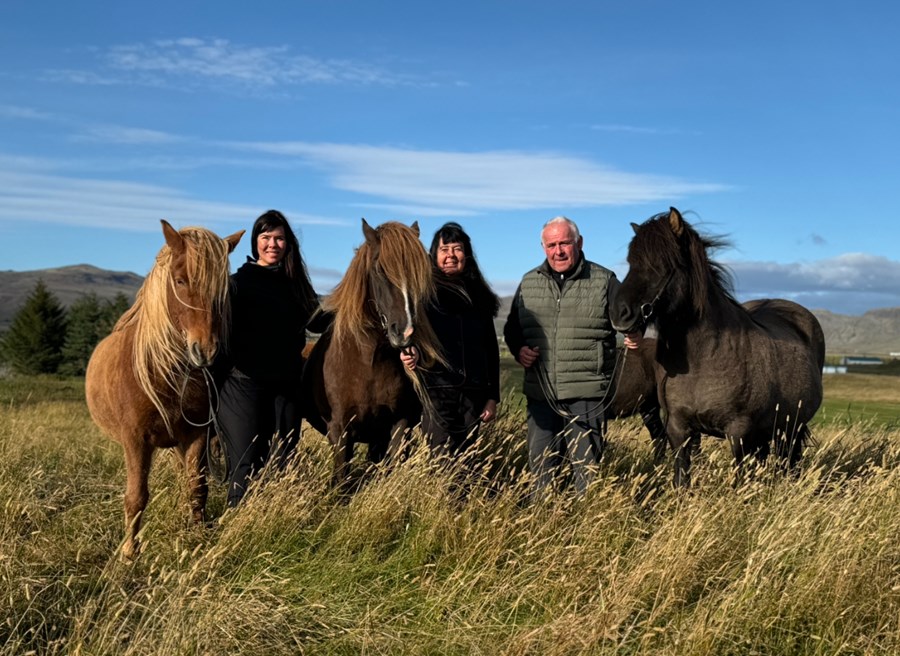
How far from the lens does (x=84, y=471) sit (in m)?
6.56

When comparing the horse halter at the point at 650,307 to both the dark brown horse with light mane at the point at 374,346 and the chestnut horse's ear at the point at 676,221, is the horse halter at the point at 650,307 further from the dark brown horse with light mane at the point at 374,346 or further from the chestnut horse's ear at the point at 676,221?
the dark brown horse with light mane at the point at 374,346

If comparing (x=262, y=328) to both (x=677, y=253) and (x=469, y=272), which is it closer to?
(x=469, y=272)

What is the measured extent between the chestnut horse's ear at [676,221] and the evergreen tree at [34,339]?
50256mm

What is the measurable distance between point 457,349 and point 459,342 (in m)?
0.05

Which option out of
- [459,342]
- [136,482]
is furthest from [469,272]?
[136,482]

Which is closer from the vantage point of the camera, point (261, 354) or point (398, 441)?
point (261, 354)

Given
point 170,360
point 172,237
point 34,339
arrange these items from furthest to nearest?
point 34,339, point 170,360, point 172,237

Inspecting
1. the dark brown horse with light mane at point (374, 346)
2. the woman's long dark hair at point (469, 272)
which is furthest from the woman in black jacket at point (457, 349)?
the dark brown horse with light mane at point (374, 346)

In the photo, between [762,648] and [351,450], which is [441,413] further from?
[762,648]

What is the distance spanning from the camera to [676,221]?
5.03m

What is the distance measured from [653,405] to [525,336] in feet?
14.8

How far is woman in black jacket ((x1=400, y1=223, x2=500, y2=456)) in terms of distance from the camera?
5.08m

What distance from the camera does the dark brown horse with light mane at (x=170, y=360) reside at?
13.4ft

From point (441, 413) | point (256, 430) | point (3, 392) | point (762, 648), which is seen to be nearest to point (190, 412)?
point (256, 430)
